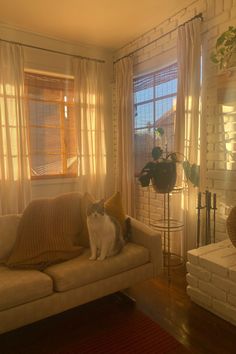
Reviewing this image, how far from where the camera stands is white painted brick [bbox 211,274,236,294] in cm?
182

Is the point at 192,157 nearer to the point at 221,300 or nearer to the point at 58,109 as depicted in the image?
the point at 221,300

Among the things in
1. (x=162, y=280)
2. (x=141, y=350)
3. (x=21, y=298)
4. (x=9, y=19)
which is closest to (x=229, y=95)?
(x=162, y=280)

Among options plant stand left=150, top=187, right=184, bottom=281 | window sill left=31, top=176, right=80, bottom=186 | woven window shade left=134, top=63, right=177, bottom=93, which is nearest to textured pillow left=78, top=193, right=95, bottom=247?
plant stand left=150, top=187, right=184, bottom=281

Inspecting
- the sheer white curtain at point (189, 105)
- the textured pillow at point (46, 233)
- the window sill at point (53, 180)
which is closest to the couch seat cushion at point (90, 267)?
the textured pillow at point (46, 233)

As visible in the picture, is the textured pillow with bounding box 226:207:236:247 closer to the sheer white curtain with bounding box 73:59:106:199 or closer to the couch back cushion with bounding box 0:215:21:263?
the couch back cushion with bounding box 0:215:21:263

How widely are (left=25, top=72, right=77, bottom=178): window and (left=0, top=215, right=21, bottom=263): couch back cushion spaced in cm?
140

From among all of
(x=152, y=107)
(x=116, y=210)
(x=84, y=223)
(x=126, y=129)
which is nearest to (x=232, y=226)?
(x=116, y=210)

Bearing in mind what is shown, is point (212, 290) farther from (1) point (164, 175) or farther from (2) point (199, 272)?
(1) point (164, 175)

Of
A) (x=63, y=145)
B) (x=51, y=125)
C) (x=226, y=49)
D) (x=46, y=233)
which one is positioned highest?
(x=226, y=49)

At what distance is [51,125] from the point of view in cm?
369

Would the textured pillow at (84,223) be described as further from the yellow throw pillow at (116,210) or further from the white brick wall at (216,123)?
the white brick wall at (216,123)

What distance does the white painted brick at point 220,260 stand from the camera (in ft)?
6.19

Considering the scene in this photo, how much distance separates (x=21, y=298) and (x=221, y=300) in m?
1.38

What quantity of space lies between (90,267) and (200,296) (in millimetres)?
907
